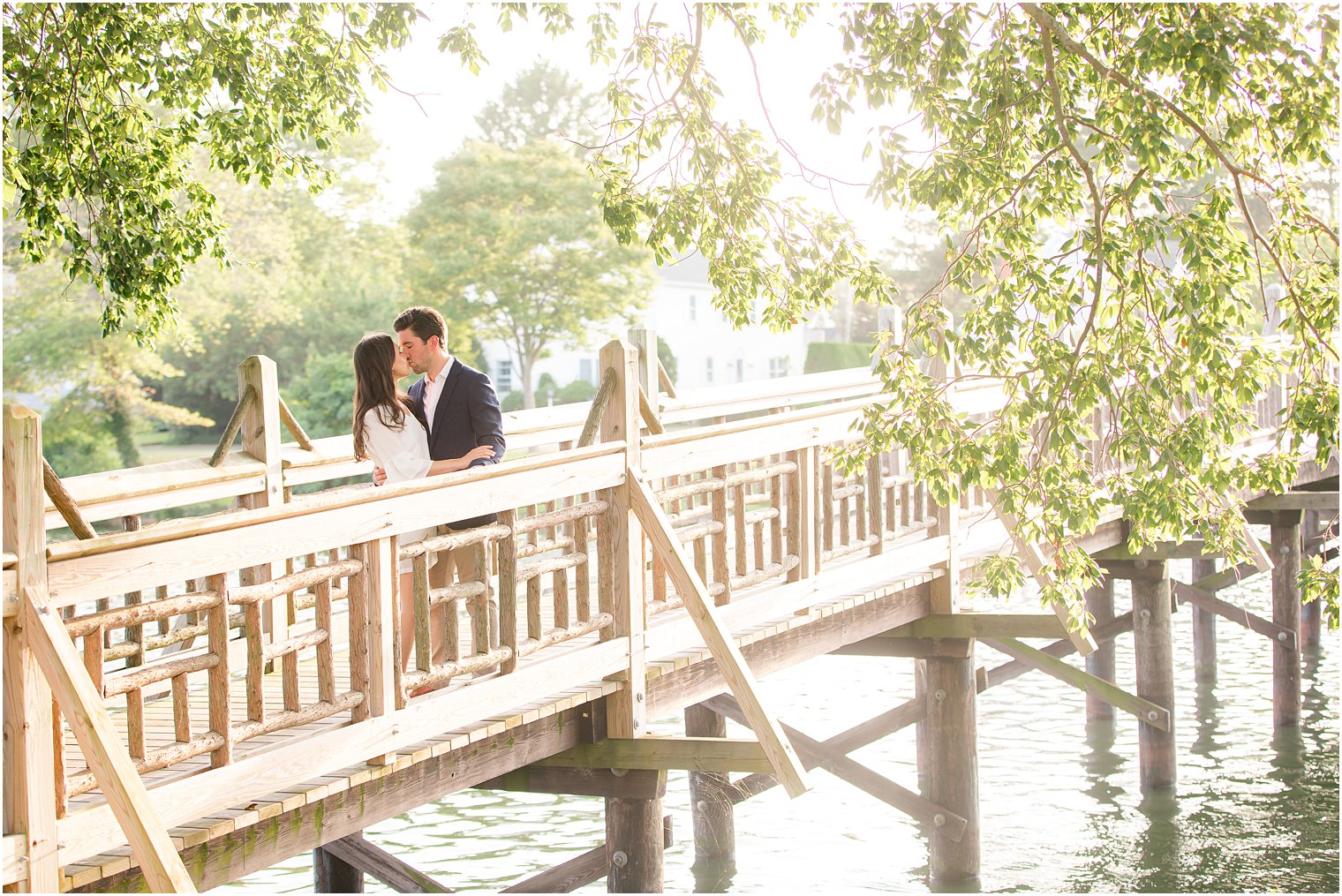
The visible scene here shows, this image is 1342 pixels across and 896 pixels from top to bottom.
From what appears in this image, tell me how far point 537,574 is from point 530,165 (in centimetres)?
3604

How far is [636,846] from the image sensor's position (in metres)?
6.78

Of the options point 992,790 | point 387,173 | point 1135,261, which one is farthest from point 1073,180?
point 387,173

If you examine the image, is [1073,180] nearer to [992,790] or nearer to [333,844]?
[333,844]

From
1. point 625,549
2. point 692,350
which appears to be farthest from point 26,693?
point 692,350

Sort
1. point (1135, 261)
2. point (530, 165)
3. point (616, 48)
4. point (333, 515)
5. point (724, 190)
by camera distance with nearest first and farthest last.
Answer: point (333, 515), point (1135, 261), point (724, 190), point (616, 48), point (530, 165)

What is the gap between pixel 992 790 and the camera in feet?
45.3

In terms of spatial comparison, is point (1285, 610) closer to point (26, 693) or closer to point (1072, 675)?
point (1072, 675)

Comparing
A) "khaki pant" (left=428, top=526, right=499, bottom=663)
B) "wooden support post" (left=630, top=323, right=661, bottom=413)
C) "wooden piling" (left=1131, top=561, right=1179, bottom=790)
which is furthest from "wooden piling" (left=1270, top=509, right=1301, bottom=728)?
"khaki pant" (left=428, top=526, right=499, bottom=663)

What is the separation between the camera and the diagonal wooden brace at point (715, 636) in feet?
20.2

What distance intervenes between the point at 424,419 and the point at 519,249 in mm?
33950

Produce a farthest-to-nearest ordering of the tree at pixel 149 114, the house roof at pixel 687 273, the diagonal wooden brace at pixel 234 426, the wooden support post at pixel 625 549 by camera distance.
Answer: the house roof at pixel 687 273, the tree at pixel 149 114, the diagonal wooden brace at pixel 234 426, the wooden support post at pixel 625 549

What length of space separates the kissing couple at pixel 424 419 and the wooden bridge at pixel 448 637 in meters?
0.23

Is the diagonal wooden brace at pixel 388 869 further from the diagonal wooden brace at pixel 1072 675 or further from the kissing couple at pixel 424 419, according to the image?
the diagonal wooden brace at pixel 1072 675

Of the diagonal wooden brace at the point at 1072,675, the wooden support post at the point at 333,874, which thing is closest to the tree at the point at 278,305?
the diagonal wooden brace at the point at 1072,675
